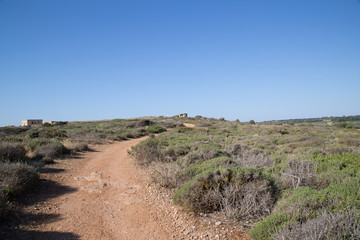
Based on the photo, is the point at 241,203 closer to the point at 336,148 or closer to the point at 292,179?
the point at 292,179

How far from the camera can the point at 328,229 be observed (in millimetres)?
2777

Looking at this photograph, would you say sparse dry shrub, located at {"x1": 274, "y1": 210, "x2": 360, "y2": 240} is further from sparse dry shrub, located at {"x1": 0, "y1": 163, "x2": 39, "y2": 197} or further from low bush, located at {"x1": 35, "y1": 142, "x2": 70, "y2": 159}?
→ low bush, located at {"x1": 35, "y1": 142, "x2": 70, "y2": 159}

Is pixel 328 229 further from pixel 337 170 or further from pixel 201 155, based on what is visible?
pixel 201 155

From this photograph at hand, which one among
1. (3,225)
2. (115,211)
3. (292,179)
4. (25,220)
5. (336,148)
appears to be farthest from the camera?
(336,148)

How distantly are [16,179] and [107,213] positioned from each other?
9.21 ft

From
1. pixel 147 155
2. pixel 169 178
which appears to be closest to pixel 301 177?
pixel 169 178

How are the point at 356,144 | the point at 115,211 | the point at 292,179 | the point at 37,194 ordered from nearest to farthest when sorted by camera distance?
the point at 115,211 → the point at 292,179 → the point at 37,194 → the point at 356,144

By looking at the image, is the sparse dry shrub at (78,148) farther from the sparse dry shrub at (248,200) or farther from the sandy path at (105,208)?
the sparse dry shrub at (248,200)

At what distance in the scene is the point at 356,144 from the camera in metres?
12.7

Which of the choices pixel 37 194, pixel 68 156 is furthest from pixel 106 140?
pixel 37 194

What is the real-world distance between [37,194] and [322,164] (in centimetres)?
885

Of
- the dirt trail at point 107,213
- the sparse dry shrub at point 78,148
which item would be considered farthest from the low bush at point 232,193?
the sparse dry shrub at point 78,148

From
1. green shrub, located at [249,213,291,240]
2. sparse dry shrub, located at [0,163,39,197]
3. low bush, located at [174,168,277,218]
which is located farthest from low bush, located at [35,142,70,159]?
green shrub, located at [249,213,291,240]

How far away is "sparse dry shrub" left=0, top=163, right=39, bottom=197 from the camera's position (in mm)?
5090
